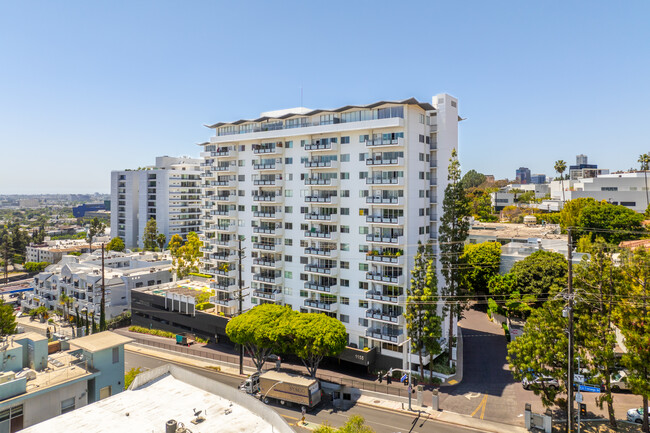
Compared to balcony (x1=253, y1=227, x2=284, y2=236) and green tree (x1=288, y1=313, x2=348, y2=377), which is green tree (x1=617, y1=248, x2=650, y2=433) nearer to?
green tree (x1=288, y1=313, x2=348, y2=377)

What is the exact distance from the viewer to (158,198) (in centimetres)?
14762

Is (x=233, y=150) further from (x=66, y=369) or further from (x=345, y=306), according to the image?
(x=66, y=369)

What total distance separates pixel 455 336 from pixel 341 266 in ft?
71.2

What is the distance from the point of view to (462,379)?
170 ft

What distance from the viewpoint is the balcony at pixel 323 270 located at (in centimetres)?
5862

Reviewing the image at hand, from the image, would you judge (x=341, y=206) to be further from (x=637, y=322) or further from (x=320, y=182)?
(x=637, y=322)

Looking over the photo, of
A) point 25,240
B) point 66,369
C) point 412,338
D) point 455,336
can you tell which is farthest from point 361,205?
point 25,240

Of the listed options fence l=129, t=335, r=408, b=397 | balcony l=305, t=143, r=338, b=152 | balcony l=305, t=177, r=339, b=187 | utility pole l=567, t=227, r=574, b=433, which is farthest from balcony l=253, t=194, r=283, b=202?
utility pole l=567, t=227, r=574, b=433

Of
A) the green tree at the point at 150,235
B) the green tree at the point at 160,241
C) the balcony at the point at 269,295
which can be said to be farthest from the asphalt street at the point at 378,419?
the green tree at the point at 150,235

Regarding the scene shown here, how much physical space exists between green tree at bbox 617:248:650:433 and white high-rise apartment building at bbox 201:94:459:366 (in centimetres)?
2389

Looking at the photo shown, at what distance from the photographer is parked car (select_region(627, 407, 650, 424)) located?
38.6 meters

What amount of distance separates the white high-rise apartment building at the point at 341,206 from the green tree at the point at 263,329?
27.3ft

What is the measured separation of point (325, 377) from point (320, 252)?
17.4 m

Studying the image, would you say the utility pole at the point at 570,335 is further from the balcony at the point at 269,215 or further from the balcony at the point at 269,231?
the balcony at the point at 269,215
